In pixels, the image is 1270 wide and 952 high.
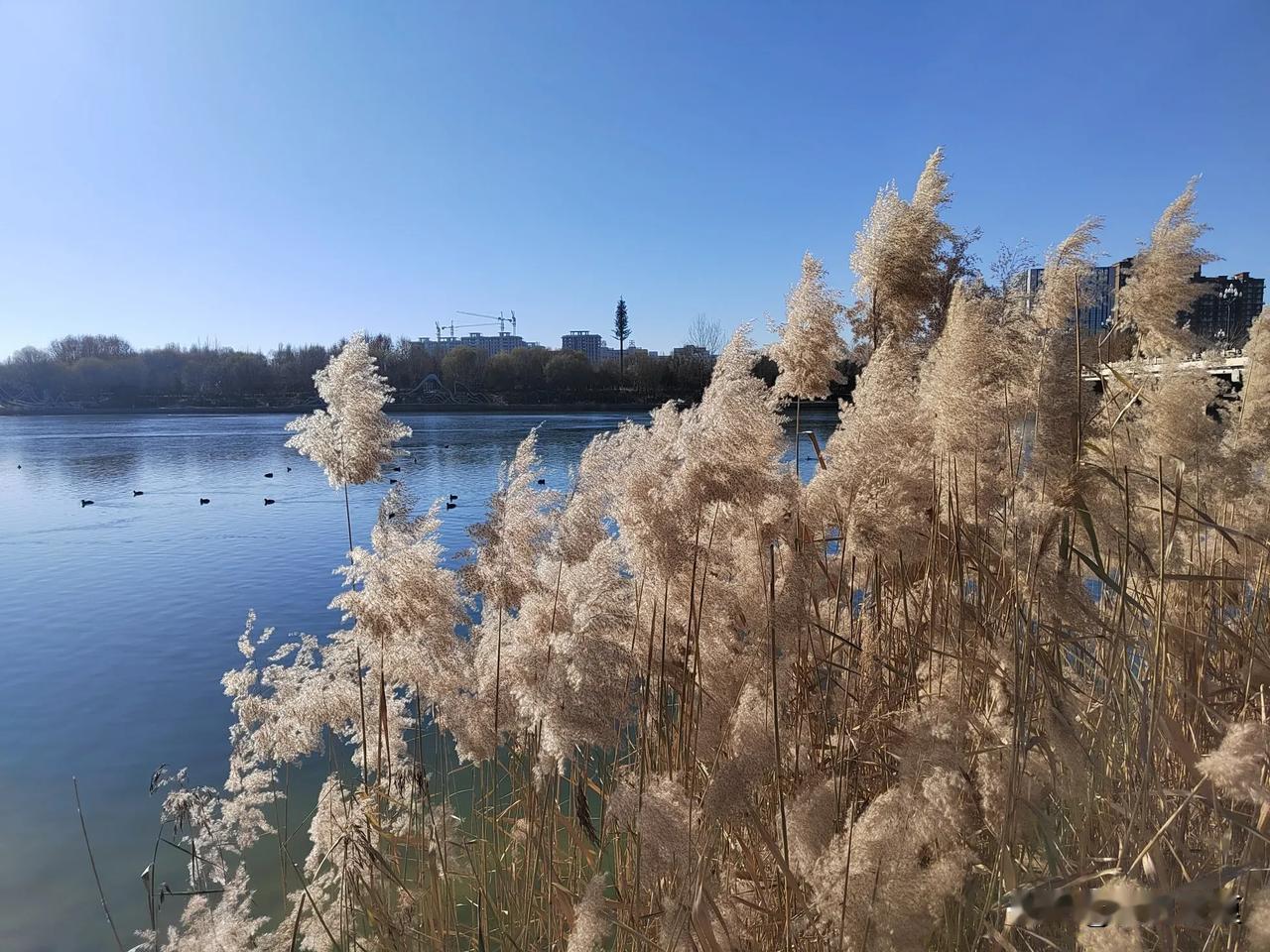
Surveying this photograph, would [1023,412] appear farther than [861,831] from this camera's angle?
Yes

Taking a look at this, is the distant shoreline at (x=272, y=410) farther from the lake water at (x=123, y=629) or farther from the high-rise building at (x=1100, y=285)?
the high-rise building at (x=1100, y=285)

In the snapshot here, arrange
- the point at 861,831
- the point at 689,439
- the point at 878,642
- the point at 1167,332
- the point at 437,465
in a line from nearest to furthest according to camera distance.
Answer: the point at 861,831
the point at 689,439
the point at 878,642
the point at 1167,332
the point at 437,465

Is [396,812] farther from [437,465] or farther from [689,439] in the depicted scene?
[437,465]

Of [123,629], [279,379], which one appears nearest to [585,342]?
[279,379]

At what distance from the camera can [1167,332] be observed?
10.5 ft

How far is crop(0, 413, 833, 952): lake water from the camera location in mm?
5230

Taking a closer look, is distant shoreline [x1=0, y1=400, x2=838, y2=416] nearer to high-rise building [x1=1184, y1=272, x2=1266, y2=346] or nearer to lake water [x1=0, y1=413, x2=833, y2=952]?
lake water [x1=0, y1=413, x2=833, y2=952]

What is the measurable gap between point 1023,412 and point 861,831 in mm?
1503

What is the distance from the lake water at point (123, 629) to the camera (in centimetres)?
523

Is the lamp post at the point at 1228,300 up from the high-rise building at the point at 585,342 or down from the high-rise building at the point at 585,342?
down

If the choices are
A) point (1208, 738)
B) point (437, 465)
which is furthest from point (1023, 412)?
point (437, 465)

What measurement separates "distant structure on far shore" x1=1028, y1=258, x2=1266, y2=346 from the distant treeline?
4917cm

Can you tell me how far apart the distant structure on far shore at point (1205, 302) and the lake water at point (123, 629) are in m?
2.68

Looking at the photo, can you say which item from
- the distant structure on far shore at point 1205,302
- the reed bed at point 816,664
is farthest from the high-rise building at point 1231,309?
the reed bed at point 816,664
